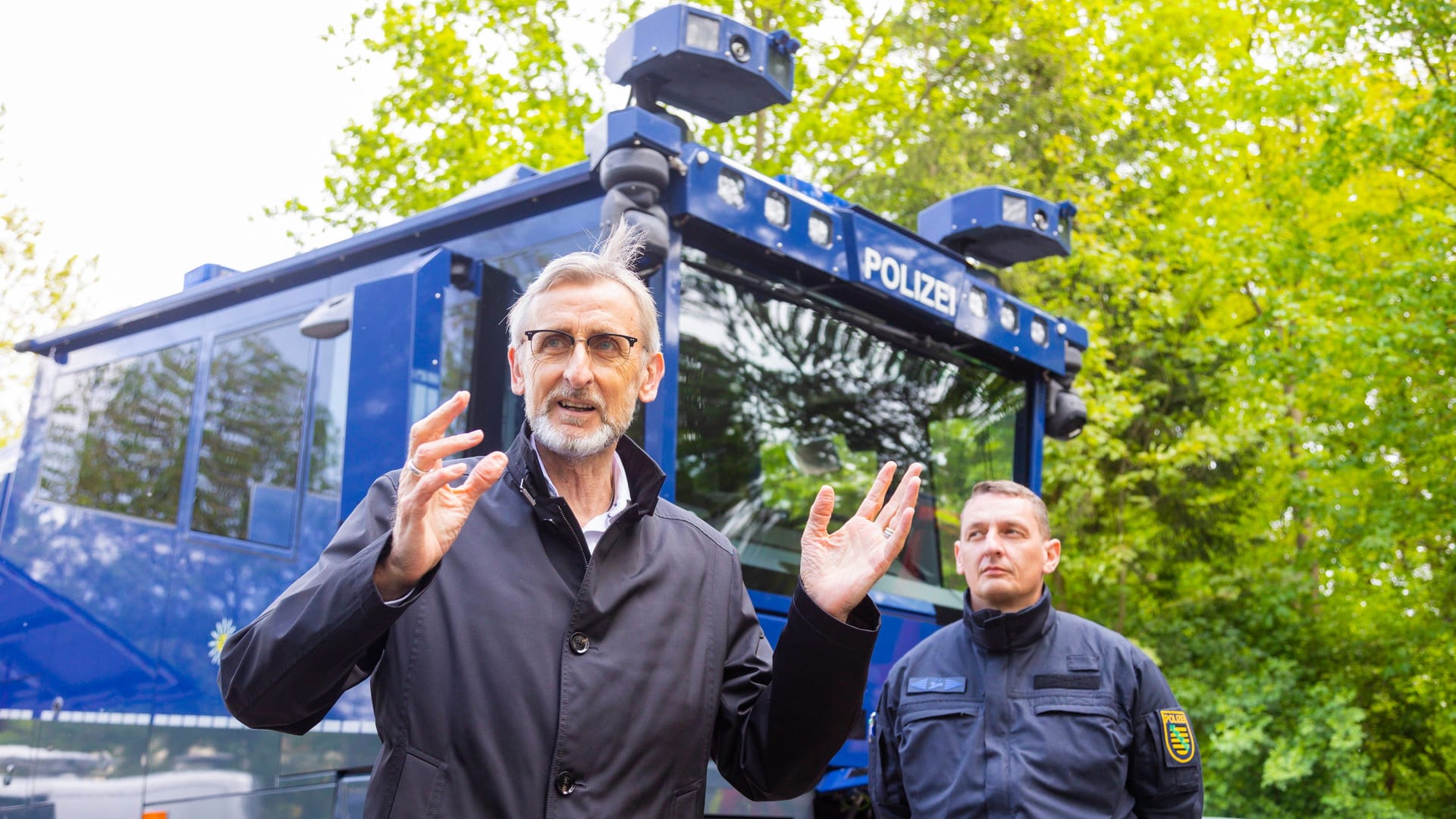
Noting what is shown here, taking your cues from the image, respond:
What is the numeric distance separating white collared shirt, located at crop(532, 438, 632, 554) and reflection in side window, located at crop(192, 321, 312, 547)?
96.7 inches

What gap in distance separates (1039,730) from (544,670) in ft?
5.08

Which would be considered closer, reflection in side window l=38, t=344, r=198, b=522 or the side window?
the side window

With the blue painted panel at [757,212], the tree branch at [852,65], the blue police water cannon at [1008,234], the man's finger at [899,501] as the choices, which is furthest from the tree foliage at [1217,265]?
the man's finger at [899,501]

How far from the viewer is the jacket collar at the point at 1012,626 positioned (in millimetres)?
3111

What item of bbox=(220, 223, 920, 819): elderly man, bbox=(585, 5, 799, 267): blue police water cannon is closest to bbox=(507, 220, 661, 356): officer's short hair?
bbox=(220, 223, 920, 819): elderly man

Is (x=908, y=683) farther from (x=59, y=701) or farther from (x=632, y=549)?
(x=59, y=701)

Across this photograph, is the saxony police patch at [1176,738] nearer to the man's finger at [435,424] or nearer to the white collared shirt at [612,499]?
the white collared shirt at [612,499]

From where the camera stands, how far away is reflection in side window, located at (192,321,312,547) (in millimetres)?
4398

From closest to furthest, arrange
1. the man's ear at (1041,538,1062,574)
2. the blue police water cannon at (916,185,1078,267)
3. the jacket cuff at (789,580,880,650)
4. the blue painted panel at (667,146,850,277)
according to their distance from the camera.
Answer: the jacket cuff at (789,580,880,650), the man's ear at (1041,538,1062,574), the blue painted panel at (667,146,850,277), the blue police water cannon at (916,185,1078,267)

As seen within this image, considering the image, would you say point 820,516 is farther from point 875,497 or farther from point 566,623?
point 566,623

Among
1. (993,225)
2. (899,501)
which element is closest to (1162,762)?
(899,501)

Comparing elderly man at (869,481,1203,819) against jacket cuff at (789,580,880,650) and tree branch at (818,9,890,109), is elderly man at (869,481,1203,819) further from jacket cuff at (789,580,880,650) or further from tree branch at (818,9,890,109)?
tree branch at (818,9,890,109)

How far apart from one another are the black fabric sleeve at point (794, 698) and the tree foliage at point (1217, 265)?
8580 mm

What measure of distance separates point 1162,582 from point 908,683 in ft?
38.9
